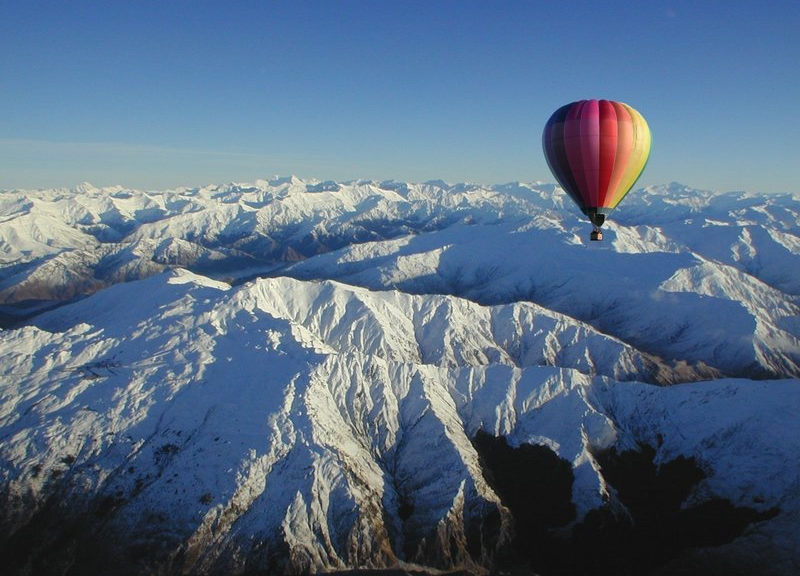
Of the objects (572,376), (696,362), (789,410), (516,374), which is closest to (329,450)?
(516,374)

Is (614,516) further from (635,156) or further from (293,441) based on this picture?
(635,156)

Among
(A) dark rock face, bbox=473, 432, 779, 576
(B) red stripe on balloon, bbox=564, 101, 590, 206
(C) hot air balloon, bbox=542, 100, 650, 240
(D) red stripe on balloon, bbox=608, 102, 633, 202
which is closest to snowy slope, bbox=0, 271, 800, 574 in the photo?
(A) dark rock face, bbox=473, 432, 779, 576

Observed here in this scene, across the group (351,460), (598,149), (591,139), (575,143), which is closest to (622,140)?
(598,149)

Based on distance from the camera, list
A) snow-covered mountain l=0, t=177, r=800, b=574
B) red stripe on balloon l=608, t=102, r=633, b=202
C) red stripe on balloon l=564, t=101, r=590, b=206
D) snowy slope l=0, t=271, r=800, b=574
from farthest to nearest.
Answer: snowy slope l=0, t=271, r=800, b=574 → snow-covered mountain l=0, t=177, r=800, b=574 → red stripe on balloon l=564, t=101, r=590, b=206 → red stripe on balloon l=608, t=102, r=633, b=202

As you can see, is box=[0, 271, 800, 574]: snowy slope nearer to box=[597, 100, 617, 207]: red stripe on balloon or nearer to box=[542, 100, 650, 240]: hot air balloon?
box=[542, 100, 650, 240]: hot air balloon

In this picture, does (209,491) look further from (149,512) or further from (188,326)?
(188,326)
